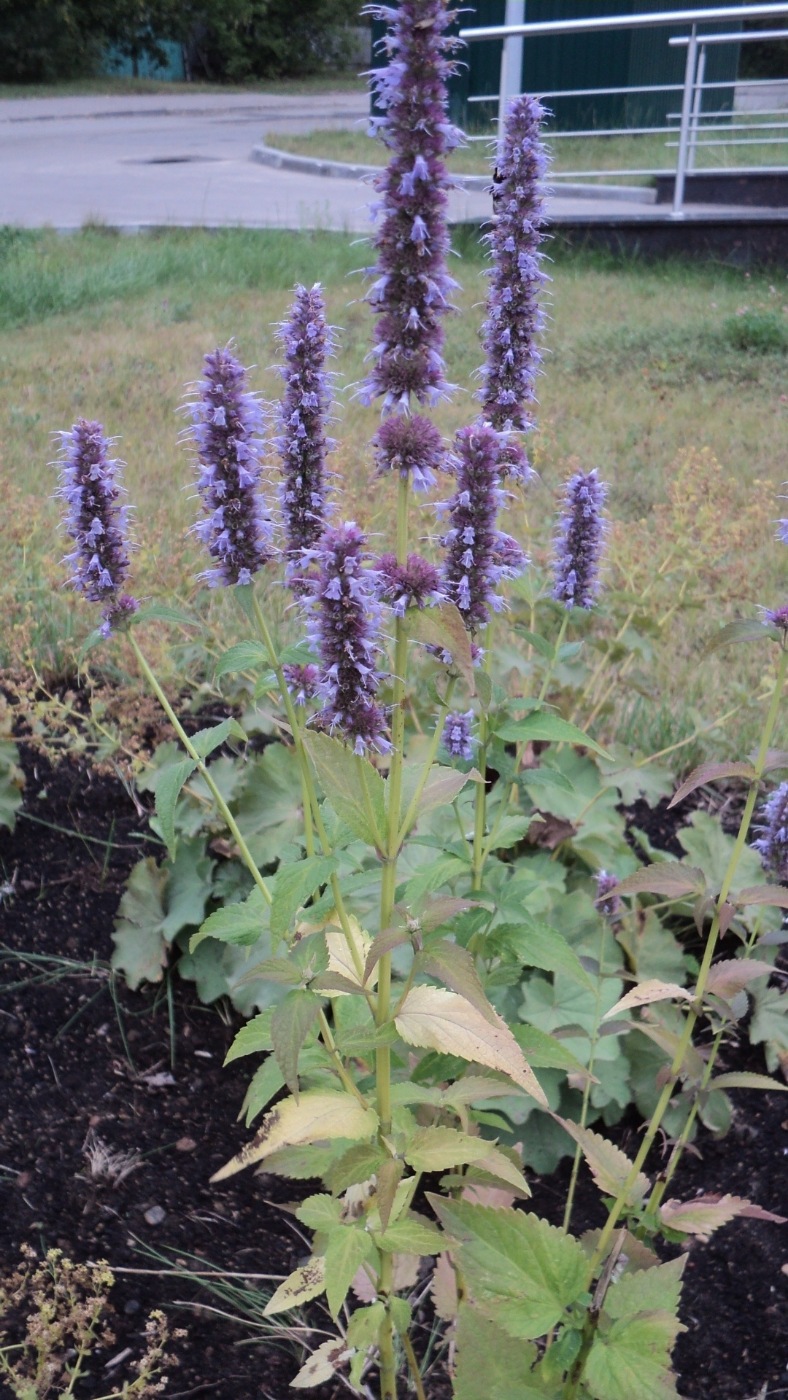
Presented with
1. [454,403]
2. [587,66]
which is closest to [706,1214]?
[454,403]

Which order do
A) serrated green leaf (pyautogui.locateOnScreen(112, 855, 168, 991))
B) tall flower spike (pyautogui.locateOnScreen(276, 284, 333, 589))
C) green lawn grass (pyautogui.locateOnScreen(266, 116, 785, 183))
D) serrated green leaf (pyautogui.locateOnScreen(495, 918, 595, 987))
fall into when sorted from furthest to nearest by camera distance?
green lawn grass (pyautogui.locateOnScreen(266, 116, 785, 183)), serrated green leaf (pyautogui.locateOnScreen(112, 855, 168, 991)), serrated green leaf (pyautogui.locateOnScreen(495, 918, 595, 987)), tall flower spike (pyautogui.locateOnScreen(276, 284, 333, 589))

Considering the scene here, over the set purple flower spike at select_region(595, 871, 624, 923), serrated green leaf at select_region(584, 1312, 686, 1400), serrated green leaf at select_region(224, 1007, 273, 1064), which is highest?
serrated green leaf at select_region(224, 1007, 273, 1064)

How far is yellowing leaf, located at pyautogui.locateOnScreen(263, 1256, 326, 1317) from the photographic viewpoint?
5.40ft

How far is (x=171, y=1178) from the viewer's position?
2.30 meters

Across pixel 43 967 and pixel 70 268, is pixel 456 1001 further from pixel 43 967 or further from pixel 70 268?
pixel 70 268

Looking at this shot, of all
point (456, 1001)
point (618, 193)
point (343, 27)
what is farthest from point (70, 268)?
point (343, 27)

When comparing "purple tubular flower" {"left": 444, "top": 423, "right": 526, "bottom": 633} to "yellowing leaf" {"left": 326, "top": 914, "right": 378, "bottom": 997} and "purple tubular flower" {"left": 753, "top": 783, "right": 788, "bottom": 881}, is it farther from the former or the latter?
"purple tubular flower" {"left": 753, "top": 783, "right": 788, "bottom": 881}

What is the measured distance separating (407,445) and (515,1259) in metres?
0.99

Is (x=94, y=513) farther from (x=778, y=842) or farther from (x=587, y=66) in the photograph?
(x=587, y=66)

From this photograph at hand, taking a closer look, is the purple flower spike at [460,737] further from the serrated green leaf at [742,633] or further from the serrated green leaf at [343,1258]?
the serrated green leaf at [343,1258]

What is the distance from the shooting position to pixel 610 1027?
5.93 feet

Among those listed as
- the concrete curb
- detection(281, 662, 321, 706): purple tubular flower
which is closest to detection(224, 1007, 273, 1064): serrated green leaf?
detection(281, 662, 321, 706): purple tubular flower

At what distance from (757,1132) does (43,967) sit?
1.55m

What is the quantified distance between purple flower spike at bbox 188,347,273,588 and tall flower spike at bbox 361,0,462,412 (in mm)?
287
